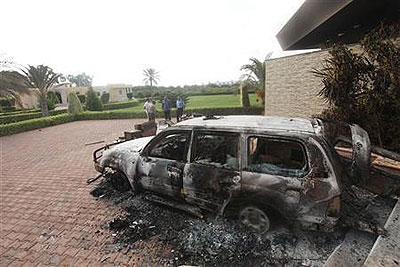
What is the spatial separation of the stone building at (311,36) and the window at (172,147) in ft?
15.0

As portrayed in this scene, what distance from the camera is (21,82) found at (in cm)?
1903

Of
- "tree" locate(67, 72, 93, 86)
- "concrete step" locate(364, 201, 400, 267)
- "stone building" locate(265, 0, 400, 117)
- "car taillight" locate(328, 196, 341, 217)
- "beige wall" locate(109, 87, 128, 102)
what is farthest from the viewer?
"tree" locate(67, 72, 93, 86)

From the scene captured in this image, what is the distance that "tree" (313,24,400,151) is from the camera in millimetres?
4461

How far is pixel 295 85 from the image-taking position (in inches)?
371

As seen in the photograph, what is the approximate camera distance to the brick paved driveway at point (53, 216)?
3127 millimetres

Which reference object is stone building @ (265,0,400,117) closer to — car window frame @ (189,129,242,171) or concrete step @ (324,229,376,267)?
car window frame @ (189,129,242,171)

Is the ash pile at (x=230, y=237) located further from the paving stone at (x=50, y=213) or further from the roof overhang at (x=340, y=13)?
the roof overhang at (x=340, y=13)

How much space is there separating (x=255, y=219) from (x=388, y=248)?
1.48 meters

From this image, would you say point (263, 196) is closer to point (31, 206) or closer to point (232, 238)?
point (232, 238)

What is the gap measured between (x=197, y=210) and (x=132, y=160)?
5.06 feet

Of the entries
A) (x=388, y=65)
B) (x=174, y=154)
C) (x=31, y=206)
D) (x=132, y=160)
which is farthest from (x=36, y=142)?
(x=388, y=65)

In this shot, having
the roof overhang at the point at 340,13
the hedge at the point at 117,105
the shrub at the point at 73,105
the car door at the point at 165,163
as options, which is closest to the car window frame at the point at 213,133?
the car door at the point at 165,163

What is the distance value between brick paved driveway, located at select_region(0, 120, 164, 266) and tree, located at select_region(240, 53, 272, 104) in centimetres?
1427

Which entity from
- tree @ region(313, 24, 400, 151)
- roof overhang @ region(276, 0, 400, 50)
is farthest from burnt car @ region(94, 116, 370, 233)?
roof overhang @ region(276, 0, 400, 50)
